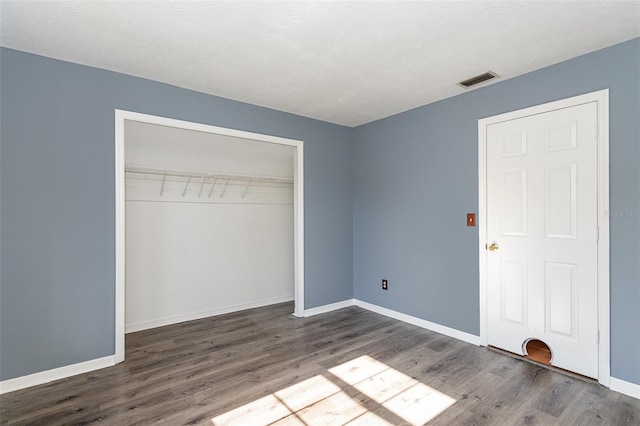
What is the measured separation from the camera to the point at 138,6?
1886 millimetres

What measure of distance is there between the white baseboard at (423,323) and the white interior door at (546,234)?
0.66 feet

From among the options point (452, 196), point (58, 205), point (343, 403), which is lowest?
point (343, 403)

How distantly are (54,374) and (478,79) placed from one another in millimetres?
4265

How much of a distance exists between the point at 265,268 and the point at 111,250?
7.04ft

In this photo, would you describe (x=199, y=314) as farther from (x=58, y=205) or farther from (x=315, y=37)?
(x=315, y=37)

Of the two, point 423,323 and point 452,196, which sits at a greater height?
point 452,196

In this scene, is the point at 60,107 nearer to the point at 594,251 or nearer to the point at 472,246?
the point at 472,246

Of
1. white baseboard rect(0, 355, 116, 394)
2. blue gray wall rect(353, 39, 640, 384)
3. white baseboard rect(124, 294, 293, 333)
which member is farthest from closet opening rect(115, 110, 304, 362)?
blue gray wall rect(353, 39, 640, 384)

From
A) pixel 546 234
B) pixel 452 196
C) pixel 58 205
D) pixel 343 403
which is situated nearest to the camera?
pixel 343 403

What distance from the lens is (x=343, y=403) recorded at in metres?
2.18

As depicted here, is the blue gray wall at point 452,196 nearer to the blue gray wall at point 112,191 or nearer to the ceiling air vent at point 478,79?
the blue gray wall at point 112,191

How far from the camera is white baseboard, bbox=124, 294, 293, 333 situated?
3.54 meters

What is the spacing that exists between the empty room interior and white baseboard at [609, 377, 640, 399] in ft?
0.04

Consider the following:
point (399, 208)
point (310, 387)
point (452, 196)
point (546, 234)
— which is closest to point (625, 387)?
point (546, 234)
